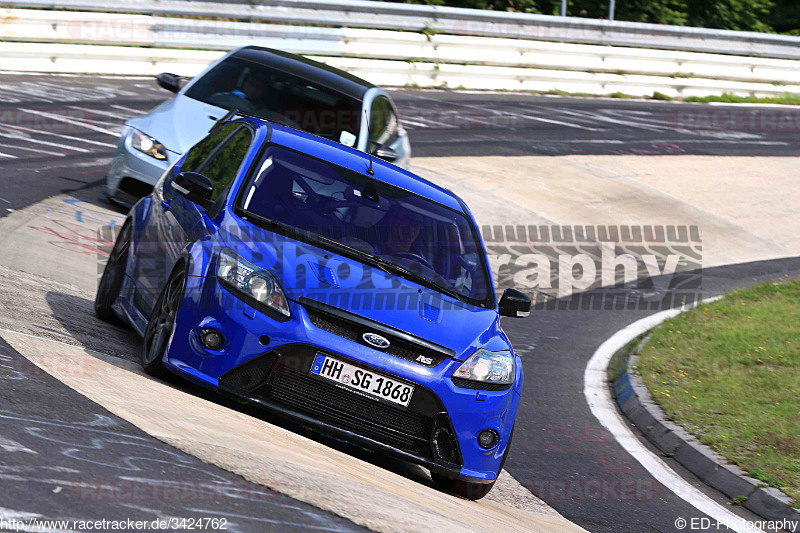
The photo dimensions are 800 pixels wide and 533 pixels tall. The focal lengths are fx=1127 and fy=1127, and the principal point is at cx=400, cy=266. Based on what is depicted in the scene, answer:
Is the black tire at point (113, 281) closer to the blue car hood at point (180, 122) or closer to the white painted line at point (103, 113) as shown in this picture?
the blue car hood at point (180, 122)

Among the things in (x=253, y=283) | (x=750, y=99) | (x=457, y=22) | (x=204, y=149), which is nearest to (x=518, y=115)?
(x=457, y=22)

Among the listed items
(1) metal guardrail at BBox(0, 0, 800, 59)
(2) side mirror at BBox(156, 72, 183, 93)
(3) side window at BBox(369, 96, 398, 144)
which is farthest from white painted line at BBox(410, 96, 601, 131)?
(2) side mirror at BBox(156, 72, 183, 93)

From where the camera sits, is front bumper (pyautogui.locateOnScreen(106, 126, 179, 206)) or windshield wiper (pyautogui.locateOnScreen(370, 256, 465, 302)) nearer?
windshield wiper (pyautogui.locateOnScreen(370, 256, 465, 302))

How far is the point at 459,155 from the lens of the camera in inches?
723

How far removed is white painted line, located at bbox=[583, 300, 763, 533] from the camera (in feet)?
23.1

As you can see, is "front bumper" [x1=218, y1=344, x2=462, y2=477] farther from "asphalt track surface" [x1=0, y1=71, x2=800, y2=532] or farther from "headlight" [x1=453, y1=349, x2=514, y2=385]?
"asphalt track surface" [x1=0, y1=71, x2=800, y2=532]

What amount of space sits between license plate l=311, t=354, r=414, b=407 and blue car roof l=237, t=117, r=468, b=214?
71.0 inches

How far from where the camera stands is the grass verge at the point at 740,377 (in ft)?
25.7

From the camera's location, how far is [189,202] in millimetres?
6820

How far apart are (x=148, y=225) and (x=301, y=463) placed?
284 cm

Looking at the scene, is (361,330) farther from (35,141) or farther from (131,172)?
(35,141)

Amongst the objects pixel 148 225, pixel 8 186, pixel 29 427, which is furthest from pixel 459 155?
pixel 29 427

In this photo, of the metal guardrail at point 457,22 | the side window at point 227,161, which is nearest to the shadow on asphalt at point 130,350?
the side window at point 227,161

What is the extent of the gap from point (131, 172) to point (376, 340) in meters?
5.62
